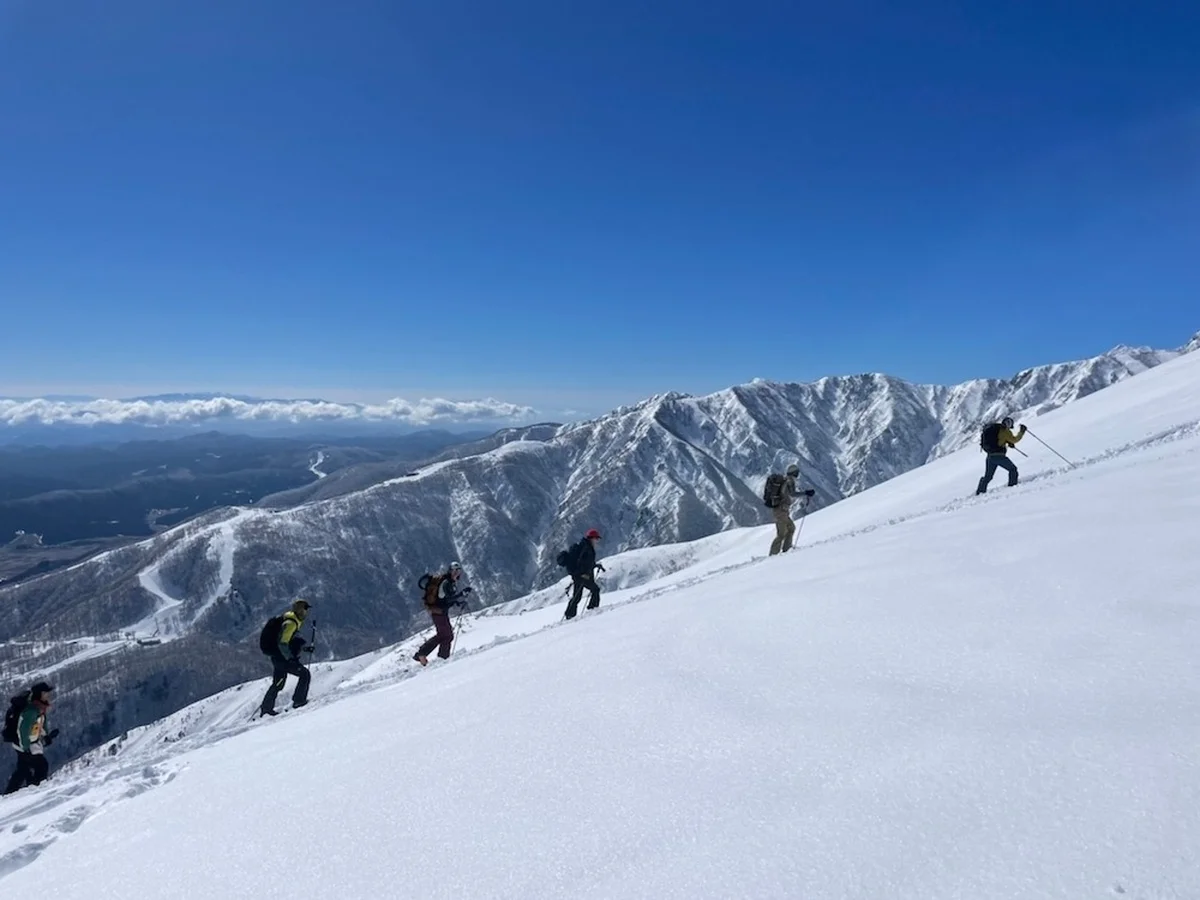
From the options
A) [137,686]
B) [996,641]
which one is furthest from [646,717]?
[137,686]

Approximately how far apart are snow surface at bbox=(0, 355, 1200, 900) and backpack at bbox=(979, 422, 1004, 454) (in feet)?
30.3

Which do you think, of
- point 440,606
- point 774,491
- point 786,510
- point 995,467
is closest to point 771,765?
point 440,606

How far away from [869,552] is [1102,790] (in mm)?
8261

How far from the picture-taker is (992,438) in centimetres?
2045

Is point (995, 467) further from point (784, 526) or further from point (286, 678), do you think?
point (286, 678)

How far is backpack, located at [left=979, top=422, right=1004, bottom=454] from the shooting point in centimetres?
2014

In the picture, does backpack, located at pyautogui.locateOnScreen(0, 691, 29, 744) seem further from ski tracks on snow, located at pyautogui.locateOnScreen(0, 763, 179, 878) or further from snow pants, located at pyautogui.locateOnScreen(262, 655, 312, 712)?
snow pants, located at pyautogui.locateOnScreen(262, 655, 312, 712)

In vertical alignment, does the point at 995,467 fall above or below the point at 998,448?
below

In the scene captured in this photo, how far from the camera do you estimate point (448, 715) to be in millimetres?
8148

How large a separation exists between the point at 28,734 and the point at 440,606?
926 centimetres

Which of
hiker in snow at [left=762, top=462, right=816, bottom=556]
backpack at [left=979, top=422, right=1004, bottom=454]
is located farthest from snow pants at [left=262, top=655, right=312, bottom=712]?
backpack at [left=979, top=422, right=1004, bottom=454]

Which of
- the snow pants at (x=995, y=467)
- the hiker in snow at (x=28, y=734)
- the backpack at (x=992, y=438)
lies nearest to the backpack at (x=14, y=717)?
the hiker in snow at (x=28, y=734)

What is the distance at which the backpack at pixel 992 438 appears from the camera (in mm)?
20141

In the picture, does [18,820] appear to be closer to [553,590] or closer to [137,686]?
[553,590]
